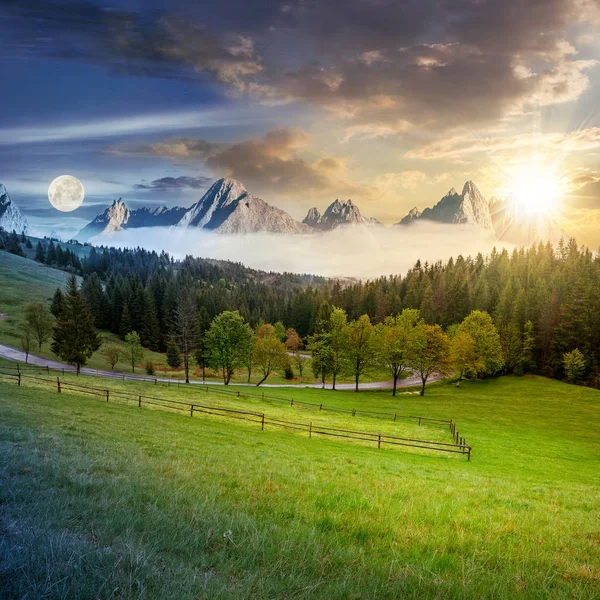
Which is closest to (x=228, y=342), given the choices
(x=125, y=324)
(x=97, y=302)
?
(x=125, y=324)

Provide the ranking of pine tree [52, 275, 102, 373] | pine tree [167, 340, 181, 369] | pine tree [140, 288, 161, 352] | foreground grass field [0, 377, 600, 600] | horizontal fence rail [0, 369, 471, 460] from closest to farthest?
foreground grass field [0, 377, 600, 600] → horizontal fence rail [0, 369, 471, 460] → pine tree [52, 275, 102, 373] → pine tree [167, 340, 181, 369] → pine tree [140, 288, 161, 352]

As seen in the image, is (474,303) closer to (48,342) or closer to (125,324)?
(125,324)

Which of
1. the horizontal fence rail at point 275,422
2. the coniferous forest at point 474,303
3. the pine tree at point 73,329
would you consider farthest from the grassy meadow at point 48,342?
the horizontal fence rail at point 275,422

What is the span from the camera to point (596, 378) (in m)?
74.8

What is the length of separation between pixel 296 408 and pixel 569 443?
1224 inches

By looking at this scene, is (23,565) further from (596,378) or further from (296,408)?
(596,378)

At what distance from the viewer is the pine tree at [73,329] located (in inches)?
2472

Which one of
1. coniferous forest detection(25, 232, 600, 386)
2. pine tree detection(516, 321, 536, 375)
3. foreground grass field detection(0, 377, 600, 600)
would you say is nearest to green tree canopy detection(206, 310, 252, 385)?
coniferous forest detection(25, 232, 600, 386)

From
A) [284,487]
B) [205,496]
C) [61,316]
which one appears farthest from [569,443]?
[61,316]

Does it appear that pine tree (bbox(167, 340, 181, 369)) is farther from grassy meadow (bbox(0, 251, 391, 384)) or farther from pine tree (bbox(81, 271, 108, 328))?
pine tree (bbox(81, 271, 108, 328))

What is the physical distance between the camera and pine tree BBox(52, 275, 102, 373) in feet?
206

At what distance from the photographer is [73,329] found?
2500 inches

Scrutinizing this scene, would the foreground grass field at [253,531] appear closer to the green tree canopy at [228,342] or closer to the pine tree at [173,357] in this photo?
the green tree canopy at [228,342]

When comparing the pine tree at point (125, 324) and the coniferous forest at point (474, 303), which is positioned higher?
the coniferous forest at point (474, 303)
